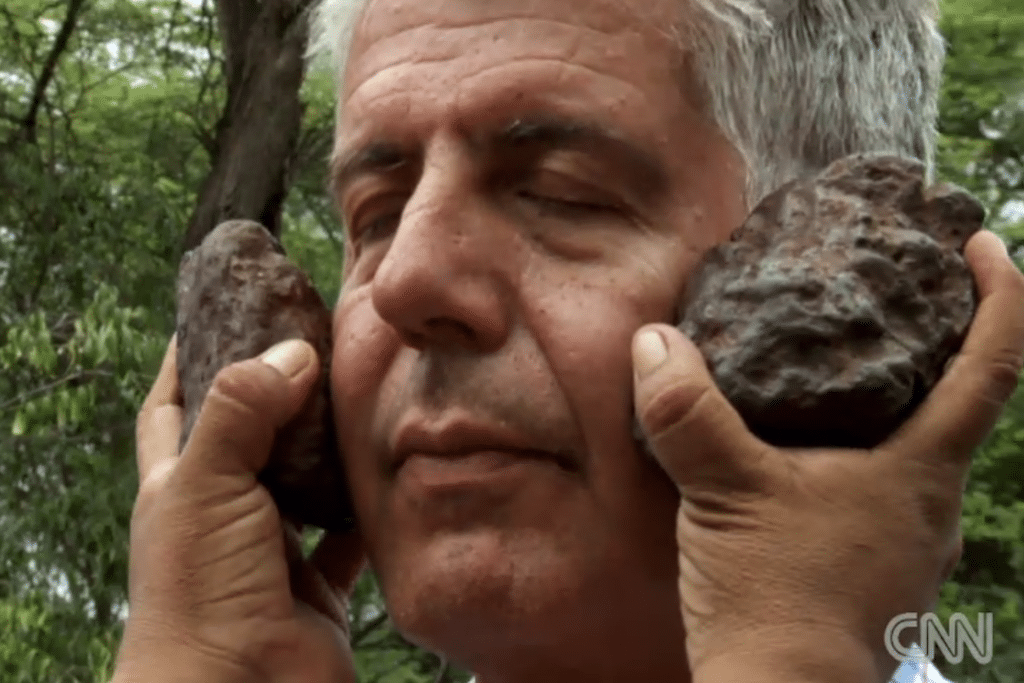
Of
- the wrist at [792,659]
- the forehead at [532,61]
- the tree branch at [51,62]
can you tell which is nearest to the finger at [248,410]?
the forehead at [532,61]

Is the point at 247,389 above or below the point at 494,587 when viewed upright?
above

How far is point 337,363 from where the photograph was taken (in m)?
1.48

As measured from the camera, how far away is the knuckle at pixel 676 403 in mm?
1237

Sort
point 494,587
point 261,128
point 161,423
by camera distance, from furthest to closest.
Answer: point 261,128 → point 161,423 → point 494,587

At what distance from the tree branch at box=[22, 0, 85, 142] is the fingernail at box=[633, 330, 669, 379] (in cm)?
436

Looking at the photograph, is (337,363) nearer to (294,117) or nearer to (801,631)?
(801,631)

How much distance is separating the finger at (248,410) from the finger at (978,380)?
21.7 inches

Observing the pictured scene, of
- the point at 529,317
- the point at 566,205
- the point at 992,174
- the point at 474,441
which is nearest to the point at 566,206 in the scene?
the point at 566,205

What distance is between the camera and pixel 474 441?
4.38 ft

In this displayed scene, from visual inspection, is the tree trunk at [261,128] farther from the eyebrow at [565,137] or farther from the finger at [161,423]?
the eyebrow at [565,137]

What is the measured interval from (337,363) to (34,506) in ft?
10.1

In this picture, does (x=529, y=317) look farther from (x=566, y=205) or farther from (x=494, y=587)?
(x=494, y=587)

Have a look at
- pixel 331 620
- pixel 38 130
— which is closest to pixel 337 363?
pixel 331 620

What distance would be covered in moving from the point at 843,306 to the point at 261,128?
3.47 meters
